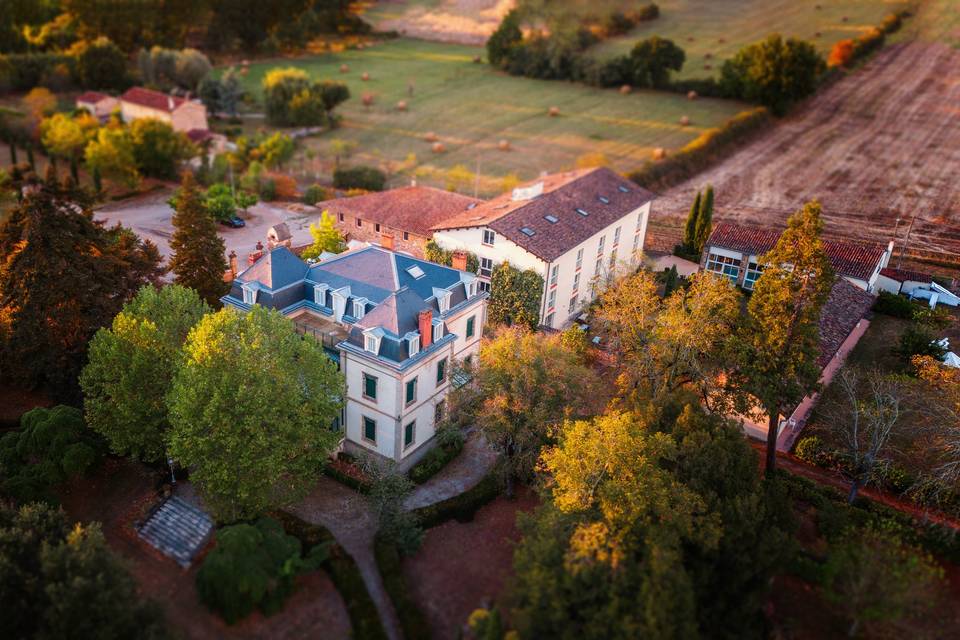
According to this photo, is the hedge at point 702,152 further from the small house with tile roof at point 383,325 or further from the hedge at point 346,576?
the hedge at point 346,576

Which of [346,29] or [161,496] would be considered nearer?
[161,496]

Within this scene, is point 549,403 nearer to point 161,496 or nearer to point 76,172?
point 161,496

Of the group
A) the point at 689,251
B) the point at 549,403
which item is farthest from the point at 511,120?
the point at 549,403

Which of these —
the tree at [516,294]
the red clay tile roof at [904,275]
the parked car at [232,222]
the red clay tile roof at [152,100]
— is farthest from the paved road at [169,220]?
the red clay tile roof at [904,275]

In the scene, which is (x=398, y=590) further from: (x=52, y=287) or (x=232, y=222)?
(x=232, y=222)

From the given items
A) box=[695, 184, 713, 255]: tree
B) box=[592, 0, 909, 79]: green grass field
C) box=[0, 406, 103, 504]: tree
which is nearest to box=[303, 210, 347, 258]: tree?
box=[0, 406, 103, 504]: tree

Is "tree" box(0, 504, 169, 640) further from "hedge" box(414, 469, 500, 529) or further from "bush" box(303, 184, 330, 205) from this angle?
"bush" box(303, 184, 330, 205)
